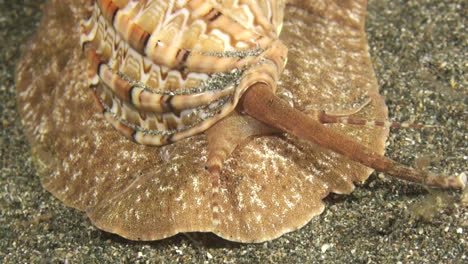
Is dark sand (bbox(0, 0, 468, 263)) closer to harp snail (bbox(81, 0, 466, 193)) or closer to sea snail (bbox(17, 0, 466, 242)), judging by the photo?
sea snail (bbox(17, 0, 466, 242))

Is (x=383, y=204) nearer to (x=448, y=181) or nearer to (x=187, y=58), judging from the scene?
(x=448, y=181)

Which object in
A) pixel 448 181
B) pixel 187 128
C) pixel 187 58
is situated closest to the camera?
pixel 448 181

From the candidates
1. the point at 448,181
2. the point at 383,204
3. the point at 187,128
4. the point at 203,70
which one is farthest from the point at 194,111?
the point at 448,181

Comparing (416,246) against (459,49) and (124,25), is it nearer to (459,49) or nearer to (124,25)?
(459,49)

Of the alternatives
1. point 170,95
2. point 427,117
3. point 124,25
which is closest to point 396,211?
point 427,117

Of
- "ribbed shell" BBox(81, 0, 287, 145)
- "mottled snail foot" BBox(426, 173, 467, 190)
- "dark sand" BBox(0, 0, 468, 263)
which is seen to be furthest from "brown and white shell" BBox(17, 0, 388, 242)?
"mottled snail foot" BBox(426, 173, 467, 190)

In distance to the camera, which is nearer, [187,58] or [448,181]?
[448,181]
